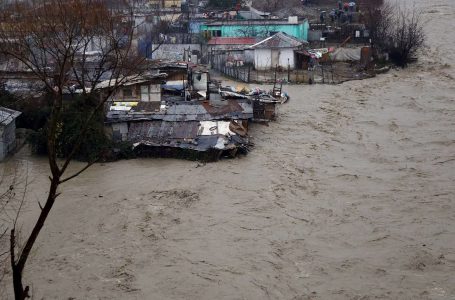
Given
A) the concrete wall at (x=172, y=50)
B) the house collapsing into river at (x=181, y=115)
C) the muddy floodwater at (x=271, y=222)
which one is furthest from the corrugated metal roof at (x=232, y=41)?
the muddy floodwater at (x=271, y=222)

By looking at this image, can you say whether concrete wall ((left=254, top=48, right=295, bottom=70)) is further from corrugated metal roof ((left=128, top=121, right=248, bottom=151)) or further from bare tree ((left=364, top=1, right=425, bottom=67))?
corrugated metal roof ((left=128, top=121, right=248, bottom=151))

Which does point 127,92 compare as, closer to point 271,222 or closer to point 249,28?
point 271,222

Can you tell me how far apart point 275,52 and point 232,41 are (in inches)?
105

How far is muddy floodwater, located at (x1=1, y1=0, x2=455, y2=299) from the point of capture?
8.86 m

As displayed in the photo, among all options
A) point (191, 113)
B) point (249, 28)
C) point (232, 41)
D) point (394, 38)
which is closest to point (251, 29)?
point (249, 28)

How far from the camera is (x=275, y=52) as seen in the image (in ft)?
80.9

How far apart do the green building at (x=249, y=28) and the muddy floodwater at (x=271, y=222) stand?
1216 centimetres

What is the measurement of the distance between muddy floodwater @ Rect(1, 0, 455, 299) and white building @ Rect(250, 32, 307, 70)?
8.03m

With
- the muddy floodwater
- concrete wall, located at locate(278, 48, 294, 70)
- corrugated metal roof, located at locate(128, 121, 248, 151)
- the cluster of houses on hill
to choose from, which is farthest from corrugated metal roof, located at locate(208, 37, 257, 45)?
corrugated metal roof, located at locate(128, 121, 248, 151)

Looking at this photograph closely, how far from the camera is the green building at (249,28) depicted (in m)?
28.3

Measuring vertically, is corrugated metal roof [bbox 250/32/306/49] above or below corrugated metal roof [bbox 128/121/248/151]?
above

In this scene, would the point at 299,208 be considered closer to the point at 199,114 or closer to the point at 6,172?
the point at 199,114

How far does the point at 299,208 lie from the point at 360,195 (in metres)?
1.45

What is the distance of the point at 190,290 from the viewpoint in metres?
8.69
